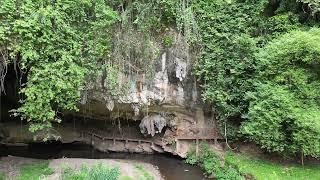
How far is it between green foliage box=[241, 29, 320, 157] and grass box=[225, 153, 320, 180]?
643 mm

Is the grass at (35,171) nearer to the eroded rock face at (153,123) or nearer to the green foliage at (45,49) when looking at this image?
the green foliage at (45,49)

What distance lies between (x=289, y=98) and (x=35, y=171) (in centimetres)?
918

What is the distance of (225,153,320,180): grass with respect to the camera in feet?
44.4

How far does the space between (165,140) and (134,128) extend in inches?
74.6

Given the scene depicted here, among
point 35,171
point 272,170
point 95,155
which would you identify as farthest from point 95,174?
point 95,155

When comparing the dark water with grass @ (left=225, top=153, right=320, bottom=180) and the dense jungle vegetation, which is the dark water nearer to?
grass @ (left=225, top=153, right=320, bottom=180)

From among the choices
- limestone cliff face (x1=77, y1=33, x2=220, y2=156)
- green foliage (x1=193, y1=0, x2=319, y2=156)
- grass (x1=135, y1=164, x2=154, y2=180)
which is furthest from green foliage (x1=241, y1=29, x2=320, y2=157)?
grass (x1=135, y1=164, x2=154, y2=180)

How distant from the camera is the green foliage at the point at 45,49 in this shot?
39.1ft

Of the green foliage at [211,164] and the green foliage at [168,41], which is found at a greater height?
the green foliage at [168,41]

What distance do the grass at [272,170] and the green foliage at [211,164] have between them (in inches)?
11.3

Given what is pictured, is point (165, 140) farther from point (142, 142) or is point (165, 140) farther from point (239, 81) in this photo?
point (239, 81)

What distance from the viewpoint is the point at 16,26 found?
11734mm

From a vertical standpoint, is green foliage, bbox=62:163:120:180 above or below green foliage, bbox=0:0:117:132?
below

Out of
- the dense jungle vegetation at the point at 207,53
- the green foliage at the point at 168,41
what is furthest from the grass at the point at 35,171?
the green foliage at the point at 168,41
